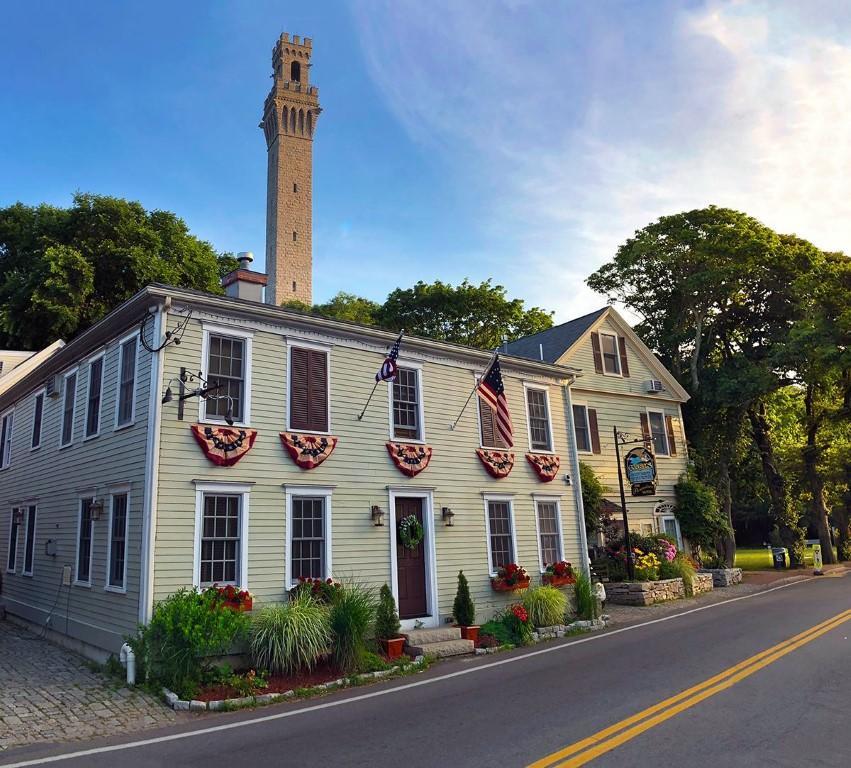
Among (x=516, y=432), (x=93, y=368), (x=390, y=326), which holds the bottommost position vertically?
(x=516, y=432)

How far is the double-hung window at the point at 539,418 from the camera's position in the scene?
1667 centimetres

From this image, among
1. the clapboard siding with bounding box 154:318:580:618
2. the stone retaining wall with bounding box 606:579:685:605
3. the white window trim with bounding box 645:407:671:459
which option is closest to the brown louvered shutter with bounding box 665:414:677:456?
the white window trim with bounding box 645:407:671:459

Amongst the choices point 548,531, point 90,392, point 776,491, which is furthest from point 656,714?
point 776,491

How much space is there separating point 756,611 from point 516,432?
734 centimetres

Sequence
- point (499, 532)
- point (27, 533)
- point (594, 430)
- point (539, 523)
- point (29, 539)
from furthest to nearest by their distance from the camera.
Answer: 1. point (594, 430)
2. point (539, 523)
3. point (27, 533)
4. point (29, 539)
5. point (499, 532)

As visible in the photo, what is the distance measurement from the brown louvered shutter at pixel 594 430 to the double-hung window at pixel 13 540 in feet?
57.3

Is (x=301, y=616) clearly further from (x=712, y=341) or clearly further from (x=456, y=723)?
(x=712, y=341)

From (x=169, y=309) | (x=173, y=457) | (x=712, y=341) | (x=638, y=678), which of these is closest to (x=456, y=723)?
(x=638, y=678)

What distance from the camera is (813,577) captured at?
79.6 feet

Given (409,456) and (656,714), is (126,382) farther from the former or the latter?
(656,714)

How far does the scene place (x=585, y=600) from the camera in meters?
14.6

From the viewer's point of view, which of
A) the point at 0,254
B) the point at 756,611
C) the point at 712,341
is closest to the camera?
the point at 756,611

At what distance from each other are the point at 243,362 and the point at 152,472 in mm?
2687

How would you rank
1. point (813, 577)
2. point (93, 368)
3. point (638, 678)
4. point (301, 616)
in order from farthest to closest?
point (813, 577) < point (93, 368) < point (301, 616) < point (638, 678)
